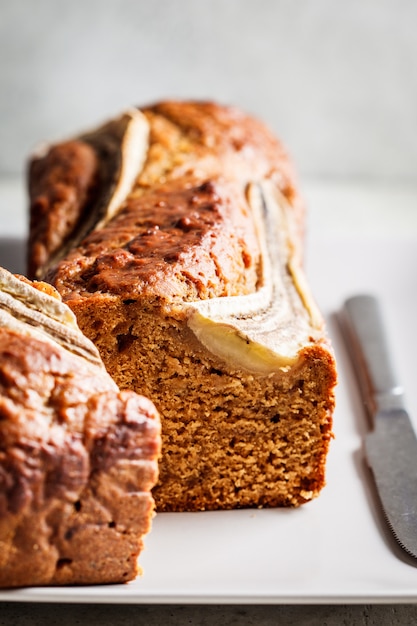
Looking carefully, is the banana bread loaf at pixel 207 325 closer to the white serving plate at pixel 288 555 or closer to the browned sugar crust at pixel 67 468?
the white serving plate at pixel 288 555

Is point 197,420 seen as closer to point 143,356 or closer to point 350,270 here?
point 143,356

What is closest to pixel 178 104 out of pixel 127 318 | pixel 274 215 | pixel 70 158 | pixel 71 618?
pixel 70 158

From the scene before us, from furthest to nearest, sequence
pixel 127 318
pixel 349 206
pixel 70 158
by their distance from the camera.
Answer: pixel 349 206 < pixel 70 158 < pixel 127 318

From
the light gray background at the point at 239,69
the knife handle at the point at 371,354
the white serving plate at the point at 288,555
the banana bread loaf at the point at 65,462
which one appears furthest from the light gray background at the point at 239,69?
the banana bread loaf at the point at 65,462

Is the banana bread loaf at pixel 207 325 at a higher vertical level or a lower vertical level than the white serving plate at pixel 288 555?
higher

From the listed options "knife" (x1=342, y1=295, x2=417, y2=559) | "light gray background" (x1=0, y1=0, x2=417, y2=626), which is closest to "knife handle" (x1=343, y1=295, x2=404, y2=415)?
"knife" (x1=342, y1=295, x2=417, y2=559)

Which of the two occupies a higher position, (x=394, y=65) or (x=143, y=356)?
(x=394, y=65)

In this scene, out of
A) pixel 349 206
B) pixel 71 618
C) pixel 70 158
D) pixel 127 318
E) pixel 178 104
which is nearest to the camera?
pixel 71 618

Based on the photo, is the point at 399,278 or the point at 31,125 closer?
the point at 399,278

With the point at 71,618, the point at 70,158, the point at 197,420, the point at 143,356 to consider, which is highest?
the point at 70,158
